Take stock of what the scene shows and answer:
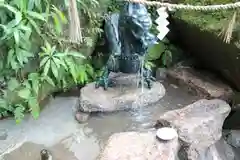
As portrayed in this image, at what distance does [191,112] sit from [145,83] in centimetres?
61

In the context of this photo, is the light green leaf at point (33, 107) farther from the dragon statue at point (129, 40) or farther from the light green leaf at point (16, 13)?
the light green leaf at point (16, 13)

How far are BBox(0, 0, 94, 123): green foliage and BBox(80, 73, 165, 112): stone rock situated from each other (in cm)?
26

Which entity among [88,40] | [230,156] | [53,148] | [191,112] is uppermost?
[88,40]

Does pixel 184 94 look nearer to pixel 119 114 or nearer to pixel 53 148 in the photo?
pixel 119 114

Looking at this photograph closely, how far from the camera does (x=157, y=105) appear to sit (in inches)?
139

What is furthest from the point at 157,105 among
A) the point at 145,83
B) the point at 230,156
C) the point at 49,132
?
the point at 49,132

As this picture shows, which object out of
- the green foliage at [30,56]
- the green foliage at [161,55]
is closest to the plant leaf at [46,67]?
the green foliage at [30,56]

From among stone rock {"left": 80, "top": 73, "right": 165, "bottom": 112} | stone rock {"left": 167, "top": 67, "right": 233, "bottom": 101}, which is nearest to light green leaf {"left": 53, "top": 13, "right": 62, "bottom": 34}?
stone rock {"left": 80, "top": 73, "right": 165, "bottom": 112}

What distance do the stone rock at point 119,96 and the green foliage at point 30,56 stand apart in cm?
26

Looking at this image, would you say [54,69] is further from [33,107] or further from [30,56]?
[33,107]

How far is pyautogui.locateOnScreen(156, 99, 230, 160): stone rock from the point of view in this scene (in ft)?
9.44

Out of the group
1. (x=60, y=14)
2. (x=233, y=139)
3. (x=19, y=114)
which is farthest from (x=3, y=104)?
(x=233, y=139)

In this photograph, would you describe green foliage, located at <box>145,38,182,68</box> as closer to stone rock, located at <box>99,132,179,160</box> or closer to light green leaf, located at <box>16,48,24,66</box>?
light green leaf, located at <box>16,48,24,66</box>

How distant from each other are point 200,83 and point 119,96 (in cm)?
85
